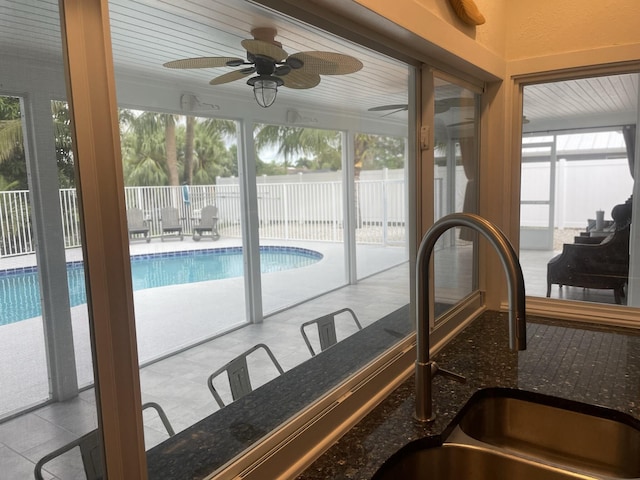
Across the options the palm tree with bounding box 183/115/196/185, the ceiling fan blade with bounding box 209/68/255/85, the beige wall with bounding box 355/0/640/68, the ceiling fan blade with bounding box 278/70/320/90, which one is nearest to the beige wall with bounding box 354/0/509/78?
the beige wall with bounding box 355/0/640/68

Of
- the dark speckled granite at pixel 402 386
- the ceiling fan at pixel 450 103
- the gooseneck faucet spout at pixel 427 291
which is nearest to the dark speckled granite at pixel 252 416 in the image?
the dark speckled granite at pixel 402 386

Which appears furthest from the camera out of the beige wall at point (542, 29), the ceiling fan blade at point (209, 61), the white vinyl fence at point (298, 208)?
the white vinyl fence at point (298, 208)

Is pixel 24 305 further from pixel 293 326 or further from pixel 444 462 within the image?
pixel 293 326

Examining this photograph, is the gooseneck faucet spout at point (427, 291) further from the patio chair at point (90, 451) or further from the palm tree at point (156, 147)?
the palm tree at point (156, 147)

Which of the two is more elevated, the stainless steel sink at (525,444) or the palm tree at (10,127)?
the palm tree at (10,127)

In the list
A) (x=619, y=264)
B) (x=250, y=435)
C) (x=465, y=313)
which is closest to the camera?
(x=250, y=435)

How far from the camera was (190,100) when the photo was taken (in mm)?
3457

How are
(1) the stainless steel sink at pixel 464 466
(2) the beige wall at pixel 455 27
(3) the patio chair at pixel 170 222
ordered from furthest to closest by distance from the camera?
(3) the patio chair at pixel 170 222, (2) the beige wall at pixel 455 27, (1) the stainless steel sink at pixel 464 466

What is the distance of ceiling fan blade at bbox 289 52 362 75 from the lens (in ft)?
6.17

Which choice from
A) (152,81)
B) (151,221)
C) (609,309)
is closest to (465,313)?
(609,309)

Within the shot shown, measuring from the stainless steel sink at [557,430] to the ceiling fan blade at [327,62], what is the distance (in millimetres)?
1351

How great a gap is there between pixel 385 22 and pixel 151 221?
5.66 ft

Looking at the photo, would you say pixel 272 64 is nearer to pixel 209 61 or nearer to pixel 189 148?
pixel 209 61

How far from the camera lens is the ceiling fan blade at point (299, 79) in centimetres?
234
